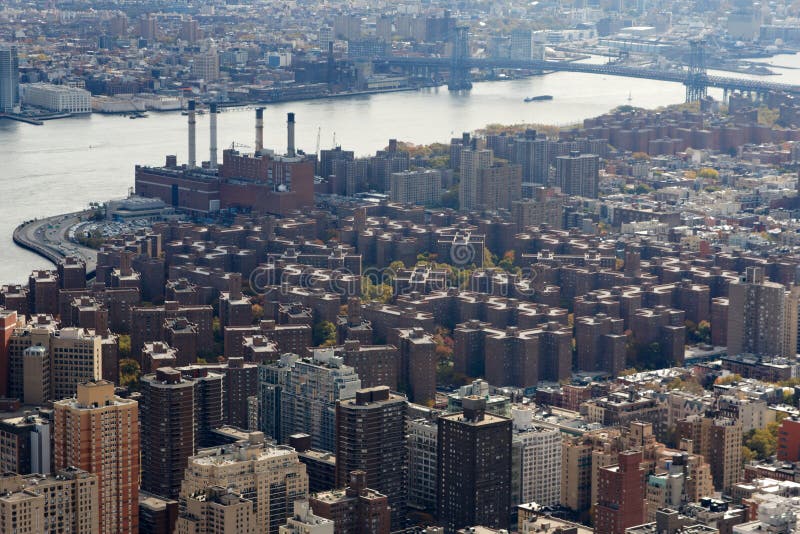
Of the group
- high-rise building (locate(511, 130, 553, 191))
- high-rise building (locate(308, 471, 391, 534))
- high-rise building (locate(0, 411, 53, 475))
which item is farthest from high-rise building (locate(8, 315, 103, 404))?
high-rise building (locate(511, 130, 553, 191))

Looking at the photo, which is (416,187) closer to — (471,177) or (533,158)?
(471,177)

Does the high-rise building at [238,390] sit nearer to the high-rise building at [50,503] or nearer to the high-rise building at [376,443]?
the high-rise building at [376,443]

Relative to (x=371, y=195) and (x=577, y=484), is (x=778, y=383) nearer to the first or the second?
(x=577, y=484)

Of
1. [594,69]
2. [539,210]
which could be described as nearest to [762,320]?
[539,210]

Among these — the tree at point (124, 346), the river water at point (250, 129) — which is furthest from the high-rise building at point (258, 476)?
the river water at point (250, 129)

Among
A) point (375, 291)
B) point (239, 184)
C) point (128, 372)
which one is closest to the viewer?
point (128, 372)
